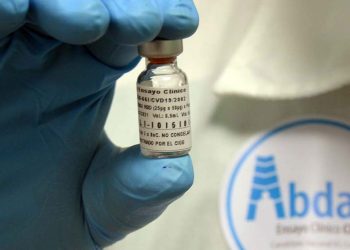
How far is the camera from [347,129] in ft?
2.28

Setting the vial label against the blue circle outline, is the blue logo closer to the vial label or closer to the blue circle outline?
the blue circle outline

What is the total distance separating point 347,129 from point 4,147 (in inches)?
13.8

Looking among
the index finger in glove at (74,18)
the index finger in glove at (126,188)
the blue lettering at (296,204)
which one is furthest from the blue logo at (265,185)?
the index finger in glove at (74,18)

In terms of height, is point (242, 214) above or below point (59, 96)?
below

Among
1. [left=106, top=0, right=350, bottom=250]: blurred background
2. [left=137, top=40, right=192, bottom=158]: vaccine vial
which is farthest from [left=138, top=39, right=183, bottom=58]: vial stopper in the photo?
[left=106, top=0, right=350, bottom=250]: blurred background

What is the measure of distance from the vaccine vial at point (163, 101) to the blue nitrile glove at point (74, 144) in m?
0.01

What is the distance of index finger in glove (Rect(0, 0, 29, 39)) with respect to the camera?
419 millimetres

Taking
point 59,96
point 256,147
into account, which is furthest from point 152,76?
point 256,147

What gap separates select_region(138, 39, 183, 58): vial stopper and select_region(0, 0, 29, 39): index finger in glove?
0.29 ft

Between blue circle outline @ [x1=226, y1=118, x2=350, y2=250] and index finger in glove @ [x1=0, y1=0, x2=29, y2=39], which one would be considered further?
blue circle outline @ [x1=226, y1=118, x2=350, y2=250]

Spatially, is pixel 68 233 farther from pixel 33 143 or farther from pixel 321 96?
pixel 321 96

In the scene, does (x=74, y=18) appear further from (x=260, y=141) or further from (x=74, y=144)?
(x=260, y=141)

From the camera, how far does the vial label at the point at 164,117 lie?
1.56ft

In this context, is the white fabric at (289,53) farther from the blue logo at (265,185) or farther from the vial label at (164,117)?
the vial label at (164,117)
